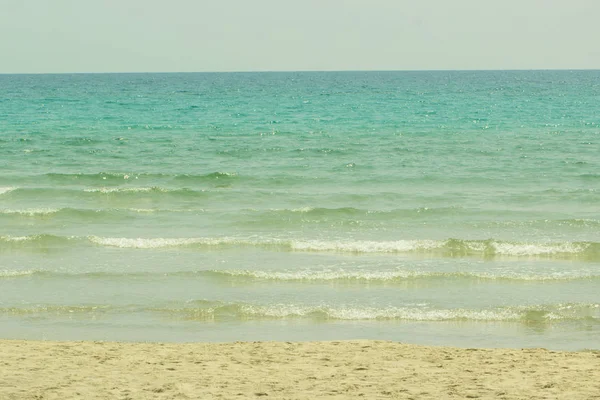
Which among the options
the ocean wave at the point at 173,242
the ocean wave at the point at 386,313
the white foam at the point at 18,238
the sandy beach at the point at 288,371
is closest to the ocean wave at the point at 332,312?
the ocean wave at the point at 386,313

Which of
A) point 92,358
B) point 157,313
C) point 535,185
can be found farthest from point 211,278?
point 535,185

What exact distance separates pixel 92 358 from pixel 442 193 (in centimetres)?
1353

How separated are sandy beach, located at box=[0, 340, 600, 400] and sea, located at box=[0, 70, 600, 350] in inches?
34.7

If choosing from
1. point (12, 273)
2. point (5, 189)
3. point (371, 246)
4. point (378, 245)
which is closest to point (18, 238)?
point (12, 273)

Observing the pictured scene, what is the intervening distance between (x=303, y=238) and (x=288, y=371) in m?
7.65

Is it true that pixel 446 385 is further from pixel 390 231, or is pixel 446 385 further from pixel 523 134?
pixel 523 134

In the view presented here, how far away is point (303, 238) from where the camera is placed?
1695cm

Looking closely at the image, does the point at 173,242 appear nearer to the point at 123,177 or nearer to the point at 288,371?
the point at 288,371

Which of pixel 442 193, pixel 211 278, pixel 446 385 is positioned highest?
pixel 442 193

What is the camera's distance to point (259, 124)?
41.7 meters

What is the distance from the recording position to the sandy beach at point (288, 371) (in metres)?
8.60

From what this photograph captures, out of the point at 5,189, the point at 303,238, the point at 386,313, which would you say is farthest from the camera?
the point at 5,189

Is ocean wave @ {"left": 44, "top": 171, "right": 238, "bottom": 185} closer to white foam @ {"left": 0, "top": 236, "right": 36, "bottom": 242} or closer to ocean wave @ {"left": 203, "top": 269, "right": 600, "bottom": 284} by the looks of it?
white foam @ {"left": 0, "top": 236, "right": 36, "bottom": 242}

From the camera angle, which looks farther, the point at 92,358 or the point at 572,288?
the point at 572,288
